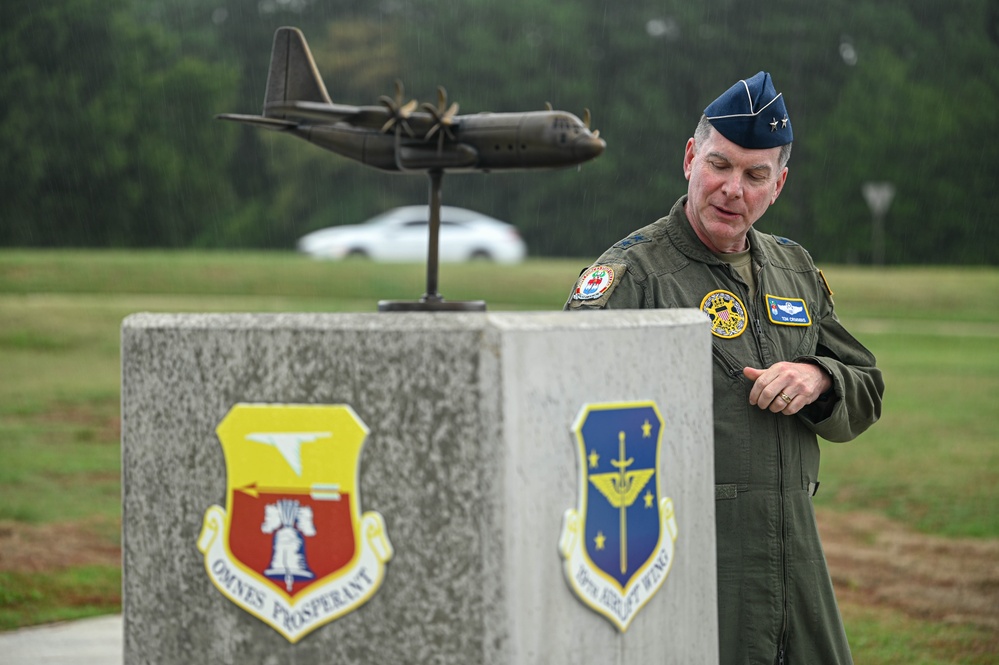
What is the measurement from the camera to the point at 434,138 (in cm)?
245

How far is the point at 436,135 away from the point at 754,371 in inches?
34.7

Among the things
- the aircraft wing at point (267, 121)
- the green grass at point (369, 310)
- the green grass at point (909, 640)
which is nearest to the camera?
the aircraft wing at point (267, 121)

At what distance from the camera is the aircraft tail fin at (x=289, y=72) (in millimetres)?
2602

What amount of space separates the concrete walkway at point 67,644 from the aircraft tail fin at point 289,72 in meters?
2.77

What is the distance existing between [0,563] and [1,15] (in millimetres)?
25618

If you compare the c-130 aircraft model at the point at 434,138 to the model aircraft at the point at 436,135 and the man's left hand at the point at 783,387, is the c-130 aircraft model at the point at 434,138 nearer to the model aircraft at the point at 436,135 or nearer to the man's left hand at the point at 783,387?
the model aircraft at the point at 436,135

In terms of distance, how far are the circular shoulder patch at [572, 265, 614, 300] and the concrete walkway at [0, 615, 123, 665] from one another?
2.62m

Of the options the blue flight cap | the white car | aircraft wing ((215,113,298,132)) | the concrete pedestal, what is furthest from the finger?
the white car

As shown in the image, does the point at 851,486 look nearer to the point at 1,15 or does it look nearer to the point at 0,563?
the point at 0,563

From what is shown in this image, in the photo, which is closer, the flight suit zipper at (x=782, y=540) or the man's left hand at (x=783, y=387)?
the man's left hand at (x=783, y=387)

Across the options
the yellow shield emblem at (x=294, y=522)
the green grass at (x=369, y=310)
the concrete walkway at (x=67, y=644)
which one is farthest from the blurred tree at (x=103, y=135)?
the yellow shield emblem at (x=294, y=522)

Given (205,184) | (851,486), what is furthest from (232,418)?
(205,184)

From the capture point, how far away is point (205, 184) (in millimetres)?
40125

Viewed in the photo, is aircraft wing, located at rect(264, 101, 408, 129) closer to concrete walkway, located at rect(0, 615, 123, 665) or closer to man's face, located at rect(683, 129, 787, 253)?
man's face, located at rect(683, 129, 787, 253)
